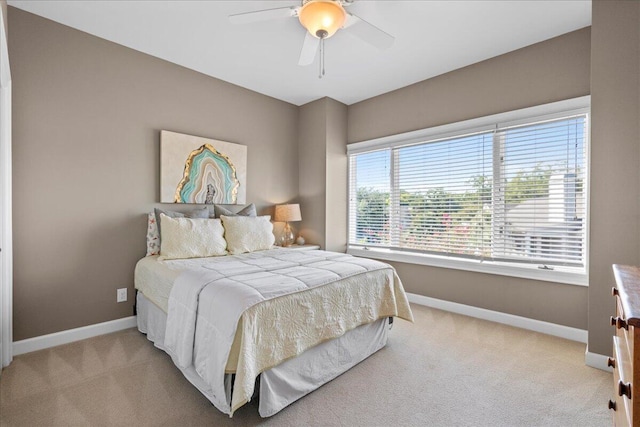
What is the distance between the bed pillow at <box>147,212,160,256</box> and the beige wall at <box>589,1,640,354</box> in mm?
3715

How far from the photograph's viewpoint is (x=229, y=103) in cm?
382

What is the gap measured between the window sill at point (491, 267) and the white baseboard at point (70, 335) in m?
2.93

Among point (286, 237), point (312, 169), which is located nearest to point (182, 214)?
point (286, 237)

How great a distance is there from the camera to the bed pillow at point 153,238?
3029 mm

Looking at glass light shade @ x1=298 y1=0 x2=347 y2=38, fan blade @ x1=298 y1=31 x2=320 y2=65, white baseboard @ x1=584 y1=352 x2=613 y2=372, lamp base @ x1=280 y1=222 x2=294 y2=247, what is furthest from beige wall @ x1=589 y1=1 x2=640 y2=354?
lamp base @ x1=280 y1=222 x2=294 y2=247

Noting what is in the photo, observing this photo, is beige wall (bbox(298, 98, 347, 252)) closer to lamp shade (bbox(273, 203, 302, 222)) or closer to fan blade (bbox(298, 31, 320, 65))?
lamp shade (bbox(273, 203, 302, 222))

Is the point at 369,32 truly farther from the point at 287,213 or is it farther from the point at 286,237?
the point at 286,237

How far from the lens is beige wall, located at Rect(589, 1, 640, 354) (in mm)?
2105

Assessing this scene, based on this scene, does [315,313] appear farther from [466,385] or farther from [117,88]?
[117,88]

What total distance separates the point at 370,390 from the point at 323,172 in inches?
115

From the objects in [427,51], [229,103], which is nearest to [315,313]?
[427,51]

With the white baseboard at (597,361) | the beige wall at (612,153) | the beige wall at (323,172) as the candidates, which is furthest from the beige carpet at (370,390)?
the beige wall at (323,172)

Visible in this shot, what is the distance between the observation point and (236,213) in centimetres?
379

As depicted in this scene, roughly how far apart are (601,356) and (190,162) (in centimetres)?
401
